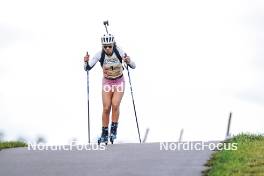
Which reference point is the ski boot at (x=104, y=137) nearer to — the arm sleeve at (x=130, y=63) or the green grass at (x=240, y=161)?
the arm sleeve at (x=130, y=63)

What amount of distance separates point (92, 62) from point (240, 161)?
5.12 metres

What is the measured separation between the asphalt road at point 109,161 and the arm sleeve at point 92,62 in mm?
1980

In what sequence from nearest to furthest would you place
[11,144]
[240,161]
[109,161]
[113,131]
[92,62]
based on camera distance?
[240,161] < [109,161] < [113,131] < [92,62] < [11,144]

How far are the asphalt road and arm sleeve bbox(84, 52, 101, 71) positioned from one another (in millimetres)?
1980

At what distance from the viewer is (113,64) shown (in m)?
16.0

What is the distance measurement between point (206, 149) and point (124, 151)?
5.08ft

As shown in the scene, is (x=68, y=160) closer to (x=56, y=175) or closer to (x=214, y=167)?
(x=56, y=175)

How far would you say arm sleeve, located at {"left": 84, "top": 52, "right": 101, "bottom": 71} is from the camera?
1614 centimetres

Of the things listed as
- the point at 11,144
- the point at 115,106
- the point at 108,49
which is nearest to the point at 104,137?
the point at 115,106

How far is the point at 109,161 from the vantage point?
1326 centimetres

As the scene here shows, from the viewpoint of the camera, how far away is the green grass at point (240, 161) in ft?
37.4

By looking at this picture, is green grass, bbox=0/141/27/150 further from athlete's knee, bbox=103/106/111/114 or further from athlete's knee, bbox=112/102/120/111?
athlete's knee, bbox=112/102/120/111

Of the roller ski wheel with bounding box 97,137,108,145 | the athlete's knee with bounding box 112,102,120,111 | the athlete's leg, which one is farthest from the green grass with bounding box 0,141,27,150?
the athlete's knee with bounding box 112,102,120,111

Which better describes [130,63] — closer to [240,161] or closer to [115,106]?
[115,106]
